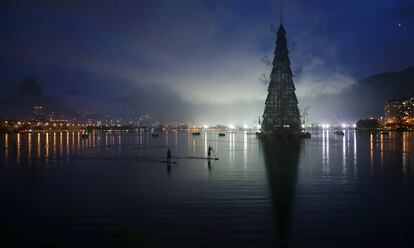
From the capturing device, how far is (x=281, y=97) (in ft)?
310

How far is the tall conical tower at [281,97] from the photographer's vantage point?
307 feet

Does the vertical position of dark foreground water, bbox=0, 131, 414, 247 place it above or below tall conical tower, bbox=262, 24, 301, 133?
below

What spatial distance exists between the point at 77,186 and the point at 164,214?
30.1ft

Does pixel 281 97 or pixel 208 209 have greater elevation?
pixel 281 97

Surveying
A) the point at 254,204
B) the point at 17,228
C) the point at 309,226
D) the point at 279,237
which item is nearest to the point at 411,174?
the point at 254,204

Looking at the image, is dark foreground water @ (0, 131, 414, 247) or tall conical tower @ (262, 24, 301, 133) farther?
tall conical tower @ (262, 24, 301, 133)

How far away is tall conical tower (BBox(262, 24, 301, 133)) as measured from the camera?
93500 millimetres

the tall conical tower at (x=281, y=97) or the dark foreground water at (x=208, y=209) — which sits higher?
the tall conical tower at (x=281, y=97)

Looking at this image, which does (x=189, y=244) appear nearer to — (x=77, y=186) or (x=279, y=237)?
(x=279, y=237)

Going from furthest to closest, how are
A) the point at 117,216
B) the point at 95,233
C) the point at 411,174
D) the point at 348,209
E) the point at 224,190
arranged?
the point at 411,174 → the point at 224,190 → the point at 348,209 → the point at 117,216 → the point at 95,233

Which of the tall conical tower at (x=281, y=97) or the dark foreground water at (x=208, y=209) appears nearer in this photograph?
the dark foreground water at (x=208, y=209)

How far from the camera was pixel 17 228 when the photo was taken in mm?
13500

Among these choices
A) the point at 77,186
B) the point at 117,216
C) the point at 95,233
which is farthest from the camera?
the point at 77,186

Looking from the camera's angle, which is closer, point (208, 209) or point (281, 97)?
point (208, 209)
